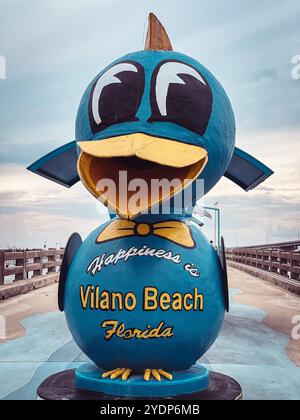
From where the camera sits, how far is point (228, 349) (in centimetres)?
612

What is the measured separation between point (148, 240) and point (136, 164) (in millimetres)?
570

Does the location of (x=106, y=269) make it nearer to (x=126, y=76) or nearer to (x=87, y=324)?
(x=87, y=324)

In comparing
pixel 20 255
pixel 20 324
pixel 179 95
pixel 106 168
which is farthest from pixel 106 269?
pixel 20 255

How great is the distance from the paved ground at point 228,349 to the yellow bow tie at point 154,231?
1.53 m

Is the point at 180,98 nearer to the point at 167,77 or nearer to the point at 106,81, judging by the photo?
the point at 167,77

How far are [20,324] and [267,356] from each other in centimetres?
420

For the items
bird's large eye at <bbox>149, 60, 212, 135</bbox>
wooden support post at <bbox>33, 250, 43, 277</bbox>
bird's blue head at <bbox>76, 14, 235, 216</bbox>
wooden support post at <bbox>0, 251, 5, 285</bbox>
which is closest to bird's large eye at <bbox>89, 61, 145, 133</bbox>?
bird's blue head at <bbox>76, 14, 235, 216</bbox>

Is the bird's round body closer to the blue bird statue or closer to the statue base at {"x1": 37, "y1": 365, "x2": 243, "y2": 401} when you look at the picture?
the blue bird statue

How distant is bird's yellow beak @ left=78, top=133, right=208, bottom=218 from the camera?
319 cm

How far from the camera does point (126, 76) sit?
356cm

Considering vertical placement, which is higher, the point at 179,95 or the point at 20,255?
the point at 179,95

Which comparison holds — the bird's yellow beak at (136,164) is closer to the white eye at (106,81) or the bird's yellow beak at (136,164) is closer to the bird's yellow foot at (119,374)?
the white eye at (106,81)

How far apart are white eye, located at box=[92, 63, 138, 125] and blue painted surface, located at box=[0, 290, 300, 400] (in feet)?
7.91

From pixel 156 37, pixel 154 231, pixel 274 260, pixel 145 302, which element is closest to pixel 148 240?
pixel 154 231
